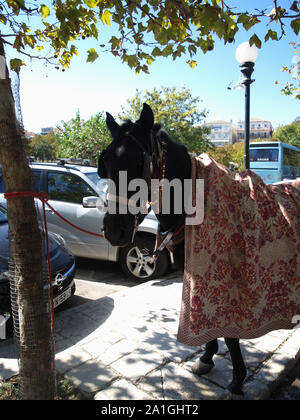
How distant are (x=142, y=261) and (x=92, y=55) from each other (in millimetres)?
3220

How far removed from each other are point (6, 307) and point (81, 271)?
2.67 meters

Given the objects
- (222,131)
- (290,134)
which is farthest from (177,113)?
(222,131)

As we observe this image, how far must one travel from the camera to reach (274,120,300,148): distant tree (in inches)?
2100

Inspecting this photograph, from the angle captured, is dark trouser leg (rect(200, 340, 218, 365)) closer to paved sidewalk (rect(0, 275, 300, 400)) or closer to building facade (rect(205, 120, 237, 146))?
paved sidewalk (rect(0, 275, 300, 400))

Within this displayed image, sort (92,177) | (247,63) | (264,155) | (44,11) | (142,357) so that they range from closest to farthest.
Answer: (142,357), (44,11), (92,177), (247,63), (264,155)

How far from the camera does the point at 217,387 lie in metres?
2.48

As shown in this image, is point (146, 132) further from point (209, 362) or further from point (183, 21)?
point (209, 362)

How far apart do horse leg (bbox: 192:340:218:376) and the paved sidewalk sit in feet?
0.17

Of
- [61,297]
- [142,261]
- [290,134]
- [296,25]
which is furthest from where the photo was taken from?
[290,134]

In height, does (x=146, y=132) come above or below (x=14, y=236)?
above

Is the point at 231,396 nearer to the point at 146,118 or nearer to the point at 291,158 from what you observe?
the point at 146,118

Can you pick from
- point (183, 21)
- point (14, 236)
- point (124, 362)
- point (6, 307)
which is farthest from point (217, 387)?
point (183, 21)

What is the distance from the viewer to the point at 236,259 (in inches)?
82.8
